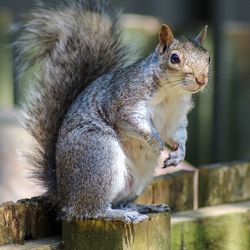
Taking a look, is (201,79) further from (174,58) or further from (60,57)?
(60,57)

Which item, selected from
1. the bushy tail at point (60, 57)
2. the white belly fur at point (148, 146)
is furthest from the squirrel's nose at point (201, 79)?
the bushy tail at point (60, 57)

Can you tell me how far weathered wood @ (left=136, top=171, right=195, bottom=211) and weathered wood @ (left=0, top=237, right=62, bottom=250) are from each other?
1.39 ft

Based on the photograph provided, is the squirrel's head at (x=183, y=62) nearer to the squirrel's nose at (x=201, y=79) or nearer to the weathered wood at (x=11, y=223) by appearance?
the squirrel's nose at (x=201, y=79)

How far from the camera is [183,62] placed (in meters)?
2.46

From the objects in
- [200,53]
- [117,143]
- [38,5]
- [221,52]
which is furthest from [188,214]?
[221,52]

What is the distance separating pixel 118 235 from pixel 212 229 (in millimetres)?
425

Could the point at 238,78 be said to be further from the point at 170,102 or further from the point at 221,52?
the point at 170,102

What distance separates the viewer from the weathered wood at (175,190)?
8.84 feet

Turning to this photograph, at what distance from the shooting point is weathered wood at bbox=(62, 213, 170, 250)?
2271 mm

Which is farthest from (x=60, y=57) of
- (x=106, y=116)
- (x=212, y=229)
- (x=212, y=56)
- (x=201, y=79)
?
(x=212, y=56)

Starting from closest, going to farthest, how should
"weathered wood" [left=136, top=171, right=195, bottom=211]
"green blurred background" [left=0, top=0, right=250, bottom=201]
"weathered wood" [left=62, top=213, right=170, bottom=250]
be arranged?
"weathered wood" [left=62, top=213, right=170, bottom=250]
"weathered wood" [left=136, top=171, right=195, bottom=211]
"green blurred background" [left=0, top=0, right=250, bottom=201]

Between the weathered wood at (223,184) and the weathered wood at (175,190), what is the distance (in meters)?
0.05

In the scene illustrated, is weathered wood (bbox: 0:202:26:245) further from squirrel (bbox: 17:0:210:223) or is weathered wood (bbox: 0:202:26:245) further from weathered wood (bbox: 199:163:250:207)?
weathered wood (bbox: 199:163:250:207)

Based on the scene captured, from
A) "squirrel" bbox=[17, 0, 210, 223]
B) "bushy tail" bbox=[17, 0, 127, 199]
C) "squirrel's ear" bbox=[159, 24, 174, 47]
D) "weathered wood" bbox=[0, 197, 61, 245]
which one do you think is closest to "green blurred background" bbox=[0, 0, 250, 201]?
"bushy tail" bbox=[17, 0, 127, 199]
